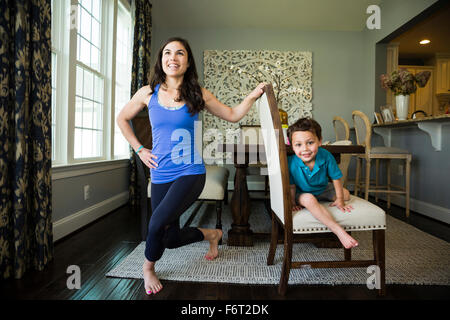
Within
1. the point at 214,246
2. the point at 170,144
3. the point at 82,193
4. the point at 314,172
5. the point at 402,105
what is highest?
the point at 402,105

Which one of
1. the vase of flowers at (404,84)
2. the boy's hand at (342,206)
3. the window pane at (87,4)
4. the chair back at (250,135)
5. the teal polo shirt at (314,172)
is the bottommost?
the boy's hand at (342,206)

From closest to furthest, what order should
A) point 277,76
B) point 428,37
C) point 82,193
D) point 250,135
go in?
point 82,193, point 250,135, point 277,76, point 428,37

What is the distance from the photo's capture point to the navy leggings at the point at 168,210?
1.35 meters

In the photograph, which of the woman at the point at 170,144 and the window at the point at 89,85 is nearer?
the woman at the point at 170,144

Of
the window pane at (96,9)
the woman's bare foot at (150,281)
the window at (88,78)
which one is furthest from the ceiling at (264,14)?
the woman's bare foot at (150,281)

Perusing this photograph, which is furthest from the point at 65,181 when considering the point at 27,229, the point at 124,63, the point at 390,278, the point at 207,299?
the point at 390,278

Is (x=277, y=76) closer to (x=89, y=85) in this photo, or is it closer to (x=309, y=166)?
(x=89, y=85)

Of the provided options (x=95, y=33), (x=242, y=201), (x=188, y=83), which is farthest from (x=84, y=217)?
(x=95, y=33)

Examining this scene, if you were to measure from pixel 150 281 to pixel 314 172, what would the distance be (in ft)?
3.30

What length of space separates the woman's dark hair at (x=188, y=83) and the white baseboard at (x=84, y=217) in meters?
1.41

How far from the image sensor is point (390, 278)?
5.10ft

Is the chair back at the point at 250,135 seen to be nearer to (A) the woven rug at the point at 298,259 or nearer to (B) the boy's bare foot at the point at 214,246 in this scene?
(A) the woven rug at the point at 298,259

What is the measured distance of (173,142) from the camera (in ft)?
4.66

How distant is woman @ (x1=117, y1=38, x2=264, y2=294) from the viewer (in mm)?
1383
